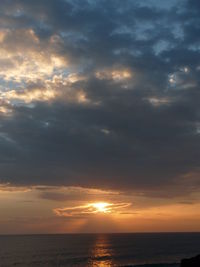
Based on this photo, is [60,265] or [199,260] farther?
[60,265]

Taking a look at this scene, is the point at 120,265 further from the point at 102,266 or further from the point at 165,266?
the point at 165,266

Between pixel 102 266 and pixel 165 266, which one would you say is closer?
pixel 165 266

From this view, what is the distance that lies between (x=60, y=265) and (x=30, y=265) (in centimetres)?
1002

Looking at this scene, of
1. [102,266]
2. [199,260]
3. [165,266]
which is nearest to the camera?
[199,260]

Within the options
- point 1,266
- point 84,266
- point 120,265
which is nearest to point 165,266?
point 120,265

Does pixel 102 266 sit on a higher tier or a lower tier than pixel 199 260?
lower

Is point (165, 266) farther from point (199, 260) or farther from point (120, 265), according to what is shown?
point (199, 260)

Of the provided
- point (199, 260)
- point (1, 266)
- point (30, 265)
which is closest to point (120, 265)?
point (30, 265)

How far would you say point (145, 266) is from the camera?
299 feet

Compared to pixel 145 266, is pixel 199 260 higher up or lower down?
higher up

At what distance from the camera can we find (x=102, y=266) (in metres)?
97.4

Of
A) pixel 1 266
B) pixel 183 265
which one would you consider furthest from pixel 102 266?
pixel 183 265

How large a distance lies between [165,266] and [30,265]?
4283 cm

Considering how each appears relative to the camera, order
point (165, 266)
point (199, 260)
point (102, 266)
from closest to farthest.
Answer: point (199, 260), point (165, 266), point (102, 266)
